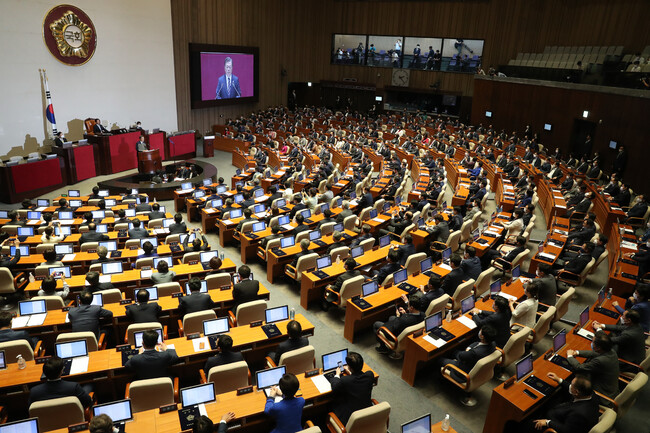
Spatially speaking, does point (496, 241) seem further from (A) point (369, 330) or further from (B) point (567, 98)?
(B) point (567, 98)

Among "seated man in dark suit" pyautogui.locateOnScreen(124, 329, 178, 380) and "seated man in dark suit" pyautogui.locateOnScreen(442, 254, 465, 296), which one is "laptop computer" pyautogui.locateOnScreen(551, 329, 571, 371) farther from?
"seated man in dark suit" pyautogui.locateOnScreen(124, 329, 178, 380)

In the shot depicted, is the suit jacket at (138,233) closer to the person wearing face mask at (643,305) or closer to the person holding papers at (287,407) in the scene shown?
the person holding papers at (287,407)

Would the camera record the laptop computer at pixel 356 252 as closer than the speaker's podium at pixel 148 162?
Yes

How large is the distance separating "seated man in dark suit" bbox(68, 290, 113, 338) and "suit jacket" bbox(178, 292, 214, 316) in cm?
98

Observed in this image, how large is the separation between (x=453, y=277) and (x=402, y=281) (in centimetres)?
88

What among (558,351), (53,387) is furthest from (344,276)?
(53,387)

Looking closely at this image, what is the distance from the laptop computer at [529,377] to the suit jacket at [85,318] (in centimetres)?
548

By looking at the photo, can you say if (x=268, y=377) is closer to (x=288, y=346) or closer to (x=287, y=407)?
(x=287, y=407)

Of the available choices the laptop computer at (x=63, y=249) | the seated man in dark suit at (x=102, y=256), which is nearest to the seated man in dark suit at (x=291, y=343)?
the seated man in dark suit at (x=102, y=256)

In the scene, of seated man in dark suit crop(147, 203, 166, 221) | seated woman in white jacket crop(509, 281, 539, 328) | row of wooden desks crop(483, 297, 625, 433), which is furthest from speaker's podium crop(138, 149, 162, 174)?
row of wooden desks crop(483, 297, 625, 433)

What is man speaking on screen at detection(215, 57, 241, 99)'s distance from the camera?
25.3m

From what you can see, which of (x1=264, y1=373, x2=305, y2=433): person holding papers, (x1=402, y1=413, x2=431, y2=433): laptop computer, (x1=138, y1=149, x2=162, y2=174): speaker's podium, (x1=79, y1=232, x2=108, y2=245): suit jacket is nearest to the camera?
(x1=402, y1=413, x2=431, y2=433): laptop computer

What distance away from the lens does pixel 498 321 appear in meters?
5.93

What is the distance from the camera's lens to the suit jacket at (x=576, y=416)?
13.8 ft
